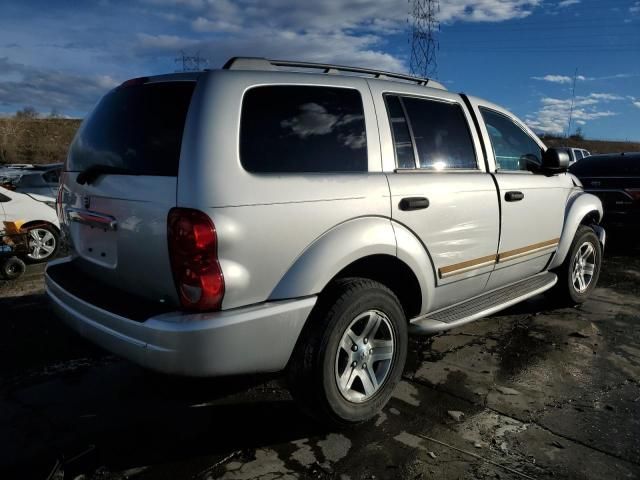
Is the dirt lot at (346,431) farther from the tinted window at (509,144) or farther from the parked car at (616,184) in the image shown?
the parked car at (616,184)

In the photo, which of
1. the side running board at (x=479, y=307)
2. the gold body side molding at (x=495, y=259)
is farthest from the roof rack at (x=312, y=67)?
the side running board at (x=479, y=307)

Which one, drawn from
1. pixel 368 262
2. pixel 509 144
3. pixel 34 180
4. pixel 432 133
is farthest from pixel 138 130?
pixel 34 180

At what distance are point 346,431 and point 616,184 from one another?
7.32 metres

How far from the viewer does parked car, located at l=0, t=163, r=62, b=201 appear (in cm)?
1009

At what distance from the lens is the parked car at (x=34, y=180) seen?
10090 millimetres

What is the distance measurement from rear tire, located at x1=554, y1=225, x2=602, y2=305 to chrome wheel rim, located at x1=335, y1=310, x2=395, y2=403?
276 cm

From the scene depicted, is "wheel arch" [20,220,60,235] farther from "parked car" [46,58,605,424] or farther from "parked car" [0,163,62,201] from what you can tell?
"parked car" [46,58,605,424]

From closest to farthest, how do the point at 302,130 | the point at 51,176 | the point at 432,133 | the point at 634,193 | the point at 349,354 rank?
the point at 302,130, the point at 349,354, the point at 432,133, the point at 634,193, the point at 51,176

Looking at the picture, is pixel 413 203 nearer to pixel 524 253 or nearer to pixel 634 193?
pixel 524 253

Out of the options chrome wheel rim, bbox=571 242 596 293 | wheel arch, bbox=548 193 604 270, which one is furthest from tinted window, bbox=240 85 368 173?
chrome wheel rim, bbox=571 242 596 293

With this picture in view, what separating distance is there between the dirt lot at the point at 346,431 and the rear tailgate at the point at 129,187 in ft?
2.75

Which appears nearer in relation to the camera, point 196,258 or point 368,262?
point 196,258

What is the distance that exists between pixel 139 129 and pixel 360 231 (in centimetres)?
132

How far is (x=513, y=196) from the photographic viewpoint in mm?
3844
